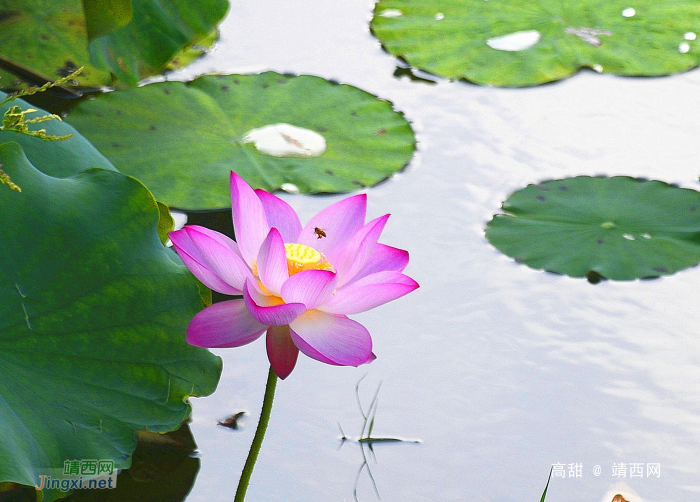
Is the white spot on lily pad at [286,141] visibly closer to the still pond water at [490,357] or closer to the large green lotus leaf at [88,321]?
the still pond water at [490,357]

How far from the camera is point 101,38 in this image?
5.36 ft

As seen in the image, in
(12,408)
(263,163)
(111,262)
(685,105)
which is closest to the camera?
(12,408)

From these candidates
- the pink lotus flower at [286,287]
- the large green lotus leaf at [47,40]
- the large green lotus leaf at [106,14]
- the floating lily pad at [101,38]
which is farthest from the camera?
the large green lotus leaf at [47,40]

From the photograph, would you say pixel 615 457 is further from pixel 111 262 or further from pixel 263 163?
pixel 263 163

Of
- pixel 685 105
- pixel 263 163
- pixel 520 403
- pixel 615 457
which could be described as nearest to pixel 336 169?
pixel 263 163

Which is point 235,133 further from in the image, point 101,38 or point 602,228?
point 602,228

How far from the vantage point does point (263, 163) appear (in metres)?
1.78

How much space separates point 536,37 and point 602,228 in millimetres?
900

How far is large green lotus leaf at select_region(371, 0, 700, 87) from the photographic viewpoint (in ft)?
7.45

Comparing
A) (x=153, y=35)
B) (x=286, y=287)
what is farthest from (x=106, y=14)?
(x=286, y=287)

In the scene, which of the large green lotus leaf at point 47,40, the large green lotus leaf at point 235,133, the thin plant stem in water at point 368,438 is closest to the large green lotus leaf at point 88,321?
the thin plant stem in water at point 368,438

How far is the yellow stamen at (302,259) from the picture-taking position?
94cm

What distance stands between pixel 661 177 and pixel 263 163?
3.03 ft

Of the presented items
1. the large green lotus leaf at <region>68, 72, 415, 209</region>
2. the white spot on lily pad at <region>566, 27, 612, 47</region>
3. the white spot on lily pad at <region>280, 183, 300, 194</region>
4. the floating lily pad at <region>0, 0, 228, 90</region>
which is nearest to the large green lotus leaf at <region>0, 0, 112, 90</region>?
the floating lily pad at <region>0, 0, 228, 90</region>
